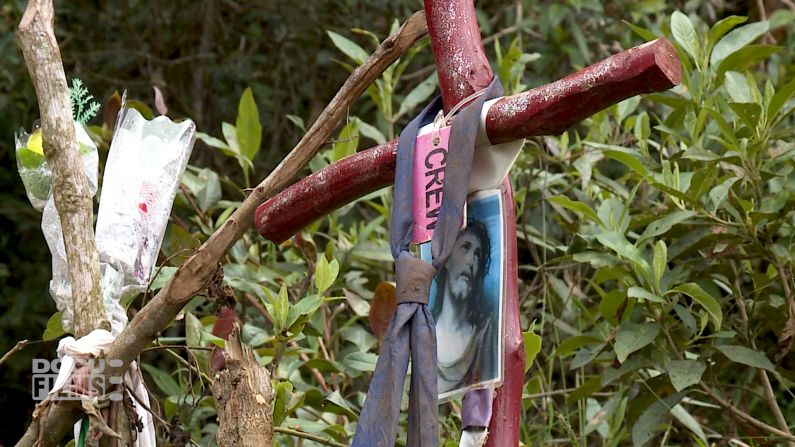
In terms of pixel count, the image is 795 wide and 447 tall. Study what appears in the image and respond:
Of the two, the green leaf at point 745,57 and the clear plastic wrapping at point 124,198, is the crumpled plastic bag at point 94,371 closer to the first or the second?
the clear plastic wrapping at point 124,198

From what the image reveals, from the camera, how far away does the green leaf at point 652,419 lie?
1465mm

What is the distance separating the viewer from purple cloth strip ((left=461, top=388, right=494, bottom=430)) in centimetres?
99

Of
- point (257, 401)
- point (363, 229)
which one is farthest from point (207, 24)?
point (257, 401)

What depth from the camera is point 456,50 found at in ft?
3.59

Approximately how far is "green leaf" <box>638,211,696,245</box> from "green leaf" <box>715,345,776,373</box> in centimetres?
17

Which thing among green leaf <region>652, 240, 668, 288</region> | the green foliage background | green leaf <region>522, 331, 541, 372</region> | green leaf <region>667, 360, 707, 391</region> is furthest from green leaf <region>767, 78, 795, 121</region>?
green leaf <region>522, 331, 541, 372</region>

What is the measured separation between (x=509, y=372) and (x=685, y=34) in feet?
2.60

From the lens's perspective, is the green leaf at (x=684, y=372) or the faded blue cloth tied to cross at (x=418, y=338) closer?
A: the faded blue cloth tied to cross at (x=418, y=338)

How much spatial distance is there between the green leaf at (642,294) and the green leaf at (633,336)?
0.06 meters

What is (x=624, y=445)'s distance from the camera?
2.05 meters

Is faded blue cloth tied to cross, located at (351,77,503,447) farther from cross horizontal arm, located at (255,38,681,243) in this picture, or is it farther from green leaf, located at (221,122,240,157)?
green leaf, located at (221,122,240,157)

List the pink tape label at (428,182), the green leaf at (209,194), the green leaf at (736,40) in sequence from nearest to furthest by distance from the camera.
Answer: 1. the pink tape label at (428,182)
2. the green leaf at (736,40)
3. the green leaf at (209,194)

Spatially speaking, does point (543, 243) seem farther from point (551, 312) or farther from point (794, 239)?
point (794, 239)

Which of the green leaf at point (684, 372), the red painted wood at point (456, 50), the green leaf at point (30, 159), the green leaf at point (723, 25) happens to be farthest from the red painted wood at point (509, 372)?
the green leaf at point (723, 25)
